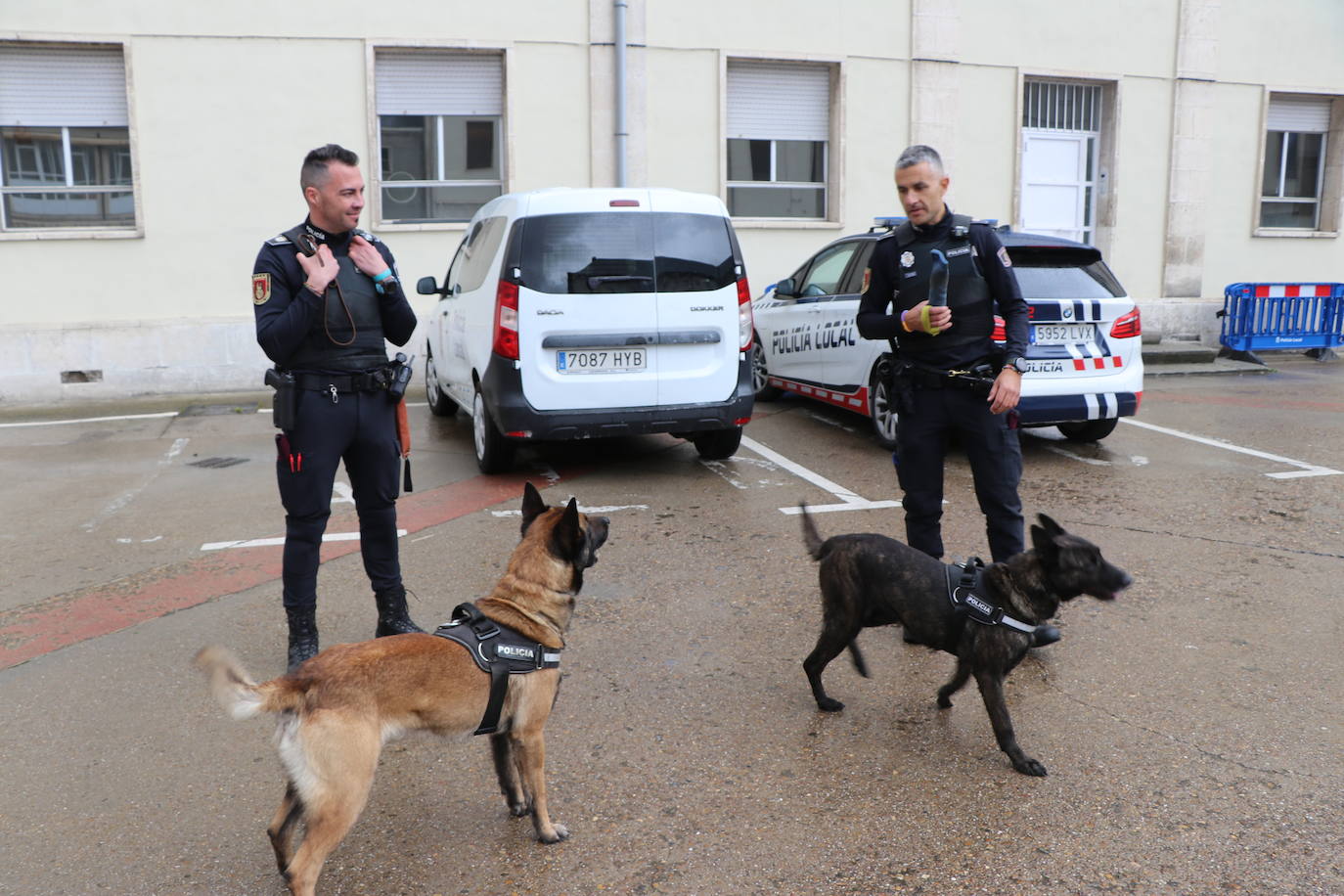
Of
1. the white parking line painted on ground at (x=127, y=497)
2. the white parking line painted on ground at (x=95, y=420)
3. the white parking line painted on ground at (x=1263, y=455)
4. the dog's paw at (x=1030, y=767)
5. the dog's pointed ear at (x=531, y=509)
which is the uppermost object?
the dog's pointed ear at (x=531, y=509)

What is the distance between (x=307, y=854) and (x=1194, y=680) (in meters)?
3.15

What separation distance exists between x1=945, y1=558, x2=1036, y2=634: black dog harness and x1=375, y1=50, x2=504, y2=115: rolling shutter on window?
414 inches

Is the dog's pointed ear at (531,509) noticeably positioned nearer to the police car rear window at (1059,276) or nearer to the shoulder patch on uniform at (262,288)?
the shoulder patch on uniform at (262,288)

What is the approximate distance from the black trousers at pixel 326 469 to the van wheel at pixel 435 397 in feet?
18.1

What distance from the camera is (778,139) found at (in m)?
13.4

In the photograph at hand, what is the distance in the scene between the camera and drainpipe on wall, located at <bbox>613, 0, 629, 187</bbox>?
40.2ft

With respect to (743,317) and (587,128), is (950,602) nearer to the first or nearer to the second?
(743,317)

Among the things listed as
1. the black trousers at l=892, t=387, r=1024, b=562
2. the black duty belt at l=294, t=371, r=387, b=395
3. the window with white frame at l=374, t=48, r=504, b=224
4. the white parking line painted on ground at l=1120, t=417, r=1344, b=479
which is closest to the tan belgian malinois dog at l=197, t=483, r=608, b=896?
the black duty belt at l=294, t=371, r=387, b=395

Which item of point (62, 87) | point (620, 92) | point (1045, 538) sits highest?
point (620, 92)

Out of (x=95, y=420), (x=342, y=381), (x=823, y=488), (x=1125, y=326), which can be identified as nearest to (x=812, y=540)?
(x=342, y=381)

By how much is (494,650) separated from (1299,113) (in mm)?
16920

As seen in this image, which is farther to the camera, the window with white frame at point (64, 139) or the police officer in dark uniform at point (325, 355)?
the window with white frame at point (64, 139)

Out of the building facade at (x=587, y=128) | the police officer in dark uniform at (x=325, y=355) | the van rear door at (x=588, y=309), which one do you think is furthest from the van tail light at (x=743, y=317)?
the building facade at (x=587, y=128)

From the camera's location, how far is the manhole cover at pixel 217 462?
316 inches
